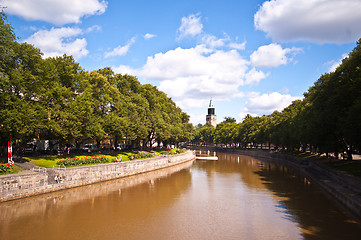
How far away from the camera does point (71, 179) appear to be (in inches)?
1436

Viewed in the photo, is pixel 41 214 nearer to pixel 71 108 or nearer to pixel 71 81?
pixel 71 108


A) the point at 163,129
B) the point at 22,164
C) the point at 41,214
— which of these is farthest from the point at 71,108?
the point at 163,129

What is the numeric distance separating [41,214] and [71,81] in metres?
26.2

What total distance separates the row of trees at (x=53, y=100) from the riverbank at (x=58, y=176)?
6.10 metres

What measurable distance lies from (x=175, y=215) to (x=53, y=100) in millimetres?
26800

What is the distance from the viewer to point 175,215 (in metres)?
26.3

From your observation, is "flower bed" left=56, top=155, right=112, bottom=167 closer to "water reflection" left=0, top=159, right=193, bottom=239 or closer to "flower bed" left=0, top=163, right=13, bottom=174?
"water reflection" left=0, top=159, right=193, bottom=239

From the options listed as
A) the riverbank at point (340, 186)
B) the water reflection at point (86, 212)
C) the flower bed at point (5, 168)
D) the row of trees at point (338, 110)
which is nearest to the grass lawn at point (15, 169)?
the flower bed at point (5, 168)

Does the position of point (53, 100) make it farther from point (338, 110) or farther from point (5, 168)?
point (338, 110)

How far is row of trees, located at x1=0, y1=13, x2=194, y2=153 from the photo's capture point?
33906 millimetres

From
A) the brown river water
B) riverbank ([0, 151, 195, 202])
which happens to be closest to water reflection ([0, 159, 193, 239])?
the brown river water

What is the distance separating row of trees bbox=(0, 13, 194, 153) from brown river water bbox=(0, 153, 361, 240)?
10.1 m

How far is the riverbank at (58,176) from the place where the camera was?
28156 millimetres

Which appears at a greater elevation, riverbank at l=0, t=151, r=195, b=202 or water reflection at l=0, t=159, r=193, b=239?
riverbank at l=0, t=151, r=195, b=202
